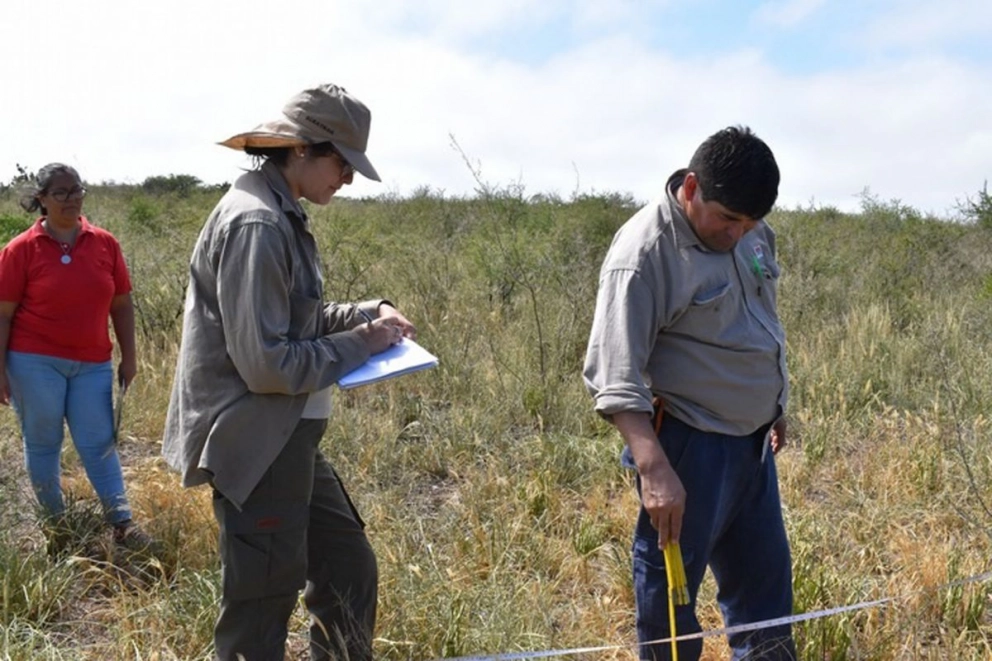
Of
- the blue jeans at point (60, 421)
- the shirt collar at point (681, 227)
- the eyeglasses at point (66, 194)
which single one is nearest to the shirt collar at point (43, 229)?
the eyeglasses at point (66, 194)

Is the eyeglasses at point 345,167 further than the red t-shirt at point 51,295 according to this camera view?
No

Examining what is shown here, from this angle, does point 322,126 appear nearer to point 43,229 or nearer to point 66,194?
point 66,194

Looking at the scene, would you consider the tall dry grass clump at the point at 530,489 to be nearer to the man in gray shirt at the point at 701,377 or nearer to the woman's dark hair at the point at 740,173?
the man in gray shirt at the point at 701,377

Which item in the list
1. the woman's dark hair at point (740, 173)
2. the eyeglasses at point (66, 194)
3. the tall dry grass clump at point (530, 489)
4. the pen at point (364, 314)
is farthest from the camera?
the eyeglasses at point (66, 194)

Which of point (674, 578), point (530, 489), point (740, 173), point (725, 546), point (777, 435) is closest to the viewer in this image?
point (740, 173)

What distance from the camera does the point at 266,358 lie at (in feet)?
7.25

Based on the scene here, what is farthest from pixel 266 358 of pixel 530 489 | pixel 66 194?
pixel 530 489

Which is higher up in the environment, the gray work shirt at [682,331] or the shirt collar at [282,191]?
the shirt collar at [282,191]

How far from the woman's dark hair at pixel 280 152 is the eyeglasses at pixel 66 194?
1.76 m

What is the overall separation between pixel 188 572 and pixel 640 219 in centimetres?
220

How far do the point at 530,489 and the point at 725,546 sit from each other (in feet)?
5.55

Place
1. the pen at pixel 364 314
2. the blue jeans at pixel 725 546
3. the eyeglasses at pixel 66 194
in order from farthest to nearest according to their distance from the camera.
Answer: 1. the eyeglasses at pixel 66 194
2. the pen at pixel 364 314
3. the blue jeans at pixel 725 546

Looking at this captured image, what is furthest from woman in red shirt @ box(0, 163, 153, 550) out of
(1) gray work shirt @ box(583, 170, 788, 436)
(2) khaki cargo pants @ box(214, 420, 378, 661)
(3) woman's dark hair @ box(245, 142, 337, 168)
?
(1) gray work shirt @ box(583, 170, 788, 436)

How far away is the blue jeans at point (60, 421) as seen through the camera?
388 cm
